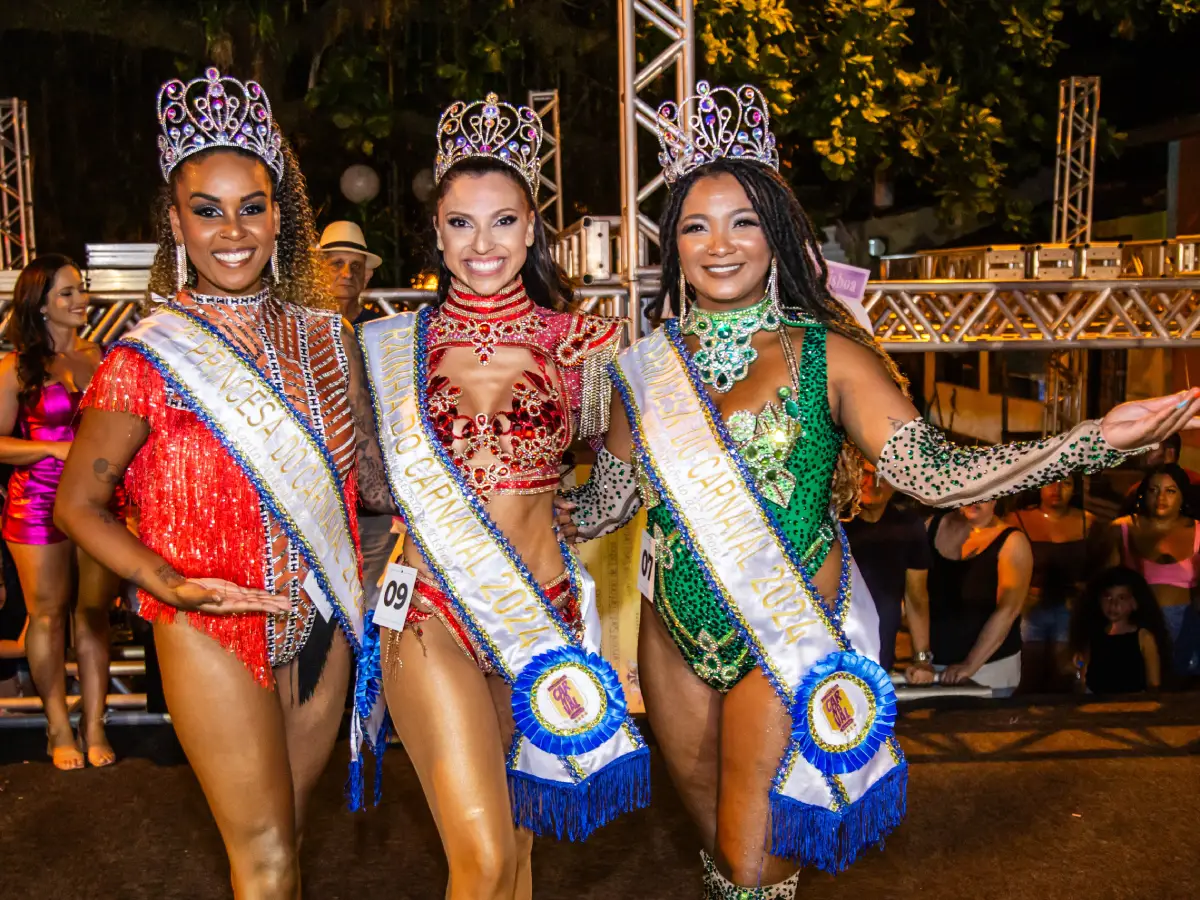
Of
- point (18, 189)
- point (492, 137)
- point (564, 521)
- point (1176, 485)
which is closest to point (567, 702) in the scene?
point (564, 521)

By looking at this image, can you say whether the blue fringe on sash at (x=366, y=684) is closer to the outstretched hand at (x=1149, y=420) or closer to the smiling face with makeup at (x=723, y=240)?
the smiling face with makeup at (x=723, y=240)

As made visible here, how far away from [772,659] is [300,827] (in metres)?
0.99

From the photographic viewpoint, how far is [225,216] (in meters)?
2.51

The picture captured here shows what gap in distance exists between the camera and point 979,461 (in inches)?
92.7

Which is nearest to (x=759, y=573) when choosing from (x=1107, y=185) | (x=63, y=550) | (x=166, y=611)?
(x=166, y=611)

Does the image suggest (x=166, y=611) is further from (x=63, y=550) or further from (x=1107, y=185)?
(x=1107, y=185)

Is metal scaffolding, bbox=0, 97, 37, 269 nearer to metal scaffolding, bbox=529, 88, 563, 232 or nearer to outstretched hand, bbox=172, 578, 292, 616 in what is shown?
metal scaffolding, bbox=529, 88, 563, 232

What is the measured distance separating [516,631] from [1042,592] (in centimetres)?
332

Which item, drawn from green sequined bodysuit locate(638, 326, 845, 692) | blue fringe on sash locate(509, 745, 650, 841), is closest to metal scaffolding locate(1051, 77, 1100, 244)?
green sequined bodysuit locate(638, 326, 845, 692)

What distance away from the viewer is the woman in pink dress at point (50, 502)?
4539 millimetres

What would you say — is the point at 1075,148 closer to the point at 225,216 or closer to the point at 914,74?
the point at 914,74

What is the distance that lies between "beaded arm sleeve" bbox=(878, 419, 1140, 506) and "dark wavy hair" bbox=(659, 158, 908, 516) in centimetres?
24

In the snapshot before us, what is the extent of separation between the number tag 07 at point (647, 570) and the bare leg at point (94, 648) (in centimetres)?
254

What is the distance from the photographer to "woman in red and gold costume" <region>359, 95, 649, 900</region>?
104 inches
